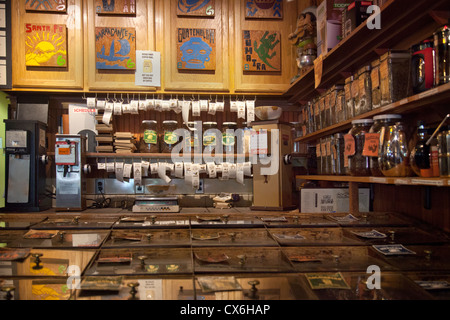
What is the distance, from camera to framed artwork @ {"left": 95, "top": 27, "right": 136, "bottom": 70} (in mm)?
3305

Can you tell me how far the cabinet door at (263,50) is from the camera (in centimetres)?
343

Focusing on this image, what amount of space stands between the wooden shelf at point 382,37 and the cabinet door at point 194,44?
87 centimetres

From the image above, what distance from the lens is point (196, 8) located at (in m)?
3.40

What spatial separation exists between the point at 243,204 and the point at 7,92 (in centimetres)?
250

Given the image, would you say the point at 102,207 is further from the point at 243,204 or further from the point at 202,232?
the point at 202,232

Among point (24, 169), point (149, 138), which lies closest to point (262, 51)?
point (149, 138)

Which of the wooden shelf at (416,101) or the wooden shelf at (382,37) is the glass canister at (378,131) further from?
the wooden shelf at (382,37)

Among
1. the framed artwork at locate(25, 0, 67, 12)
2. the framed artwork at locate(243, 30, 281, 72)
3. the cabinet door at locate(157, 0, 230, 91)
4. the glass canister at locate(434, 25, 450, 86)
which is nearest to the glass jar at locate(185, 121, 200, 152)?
the cabinet door at locate(157, 0, 230, 91)

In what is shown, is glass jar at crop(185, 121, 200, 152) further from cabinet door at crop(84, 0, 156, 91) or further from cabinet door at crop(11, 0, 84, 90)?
cabinet door at crop(11, 0, 84, 90)

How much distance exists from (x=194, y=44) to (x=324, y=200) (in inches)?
72.7

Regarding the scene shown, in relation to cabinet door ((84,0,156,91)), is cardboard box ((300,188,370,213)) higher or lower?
lower

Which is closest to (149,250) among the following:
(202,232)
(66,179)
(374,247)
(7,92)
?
(202,232)

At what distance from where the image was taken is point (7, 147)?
120 inches

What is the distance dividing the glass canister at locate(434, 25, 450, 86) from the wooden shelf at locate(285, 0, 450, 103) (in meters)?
0.23
